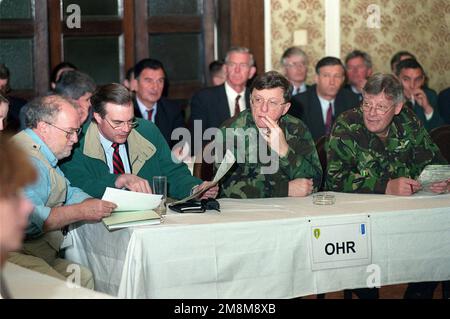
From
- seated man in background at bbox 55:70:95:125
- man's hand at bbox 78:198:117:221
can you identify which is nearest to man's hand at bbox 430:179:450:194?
man's hand at bbox 78:198:117:221

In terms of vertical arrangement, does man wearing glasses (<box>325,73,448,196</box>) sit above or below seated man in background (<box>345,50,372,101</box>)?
below

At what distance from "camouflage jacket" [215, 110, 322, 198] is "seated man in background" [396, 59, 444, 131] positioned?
3.05 m

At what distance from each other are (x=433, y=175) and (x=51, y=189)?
6.64 feet

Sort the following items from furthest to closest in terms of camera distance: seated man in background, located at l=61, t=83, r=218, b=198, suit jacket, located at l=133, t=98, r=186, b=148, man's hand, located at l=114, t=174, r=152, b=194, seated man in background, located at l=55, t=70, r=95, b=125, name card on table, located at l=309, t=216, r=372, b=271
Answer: suit jacket, located at l=133, t=98, r=186, b=148 < seated man in background, located at l=55, t=70, r=95, b=125 < seated man in background, located at l=61, t=83, r=218, b=198 < man's hand, located at l=114, t=174, r=152, b=194 < name card on table, located at l=309, t=216, r=372, b=271

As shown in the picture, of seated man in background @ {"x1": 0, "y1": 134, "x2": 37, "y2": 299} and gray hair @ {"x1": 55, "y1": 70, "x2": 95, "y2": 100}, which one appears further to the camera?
gray hair @ {"x1": 55, "y1": 70, "x2": 95, "y2": 100}

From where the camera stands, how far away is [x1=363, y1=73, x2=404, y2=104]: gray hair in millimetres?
4590

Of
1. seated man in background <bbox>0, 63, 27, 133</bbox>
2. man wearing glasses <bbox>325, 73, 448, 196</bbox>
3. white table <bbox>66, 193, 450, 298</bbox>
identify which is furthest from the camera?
seated man in background <bbox>0, 63, 27, 133</bbox>

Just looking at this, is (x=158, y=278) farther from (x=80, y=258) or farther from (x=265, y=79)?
(x=265, y=79)

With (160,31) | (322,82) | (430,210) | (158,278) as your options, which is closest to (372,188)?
(430,210)

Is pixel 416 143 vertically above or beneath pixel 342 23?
beneath

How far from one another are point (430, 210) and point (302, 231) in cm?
70

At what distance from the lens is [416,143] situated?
471cm

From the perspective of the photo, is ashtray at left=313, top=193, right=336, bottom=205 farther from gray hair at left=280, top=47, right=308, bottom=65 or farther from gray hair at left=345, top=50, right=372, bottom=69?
gray hair at left=345, top=50, right=372, bottom=69

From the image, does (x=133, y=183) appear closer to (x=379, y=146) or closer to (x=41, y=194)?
(x=41, y=194)
